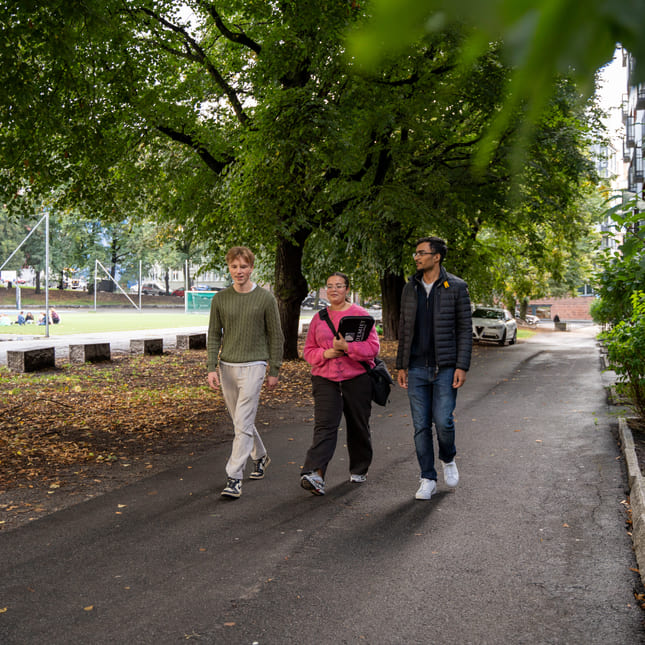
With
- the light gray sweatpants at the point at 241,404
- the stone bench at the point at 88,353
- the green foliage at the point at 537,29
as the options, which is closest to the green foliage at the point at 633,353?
the light gray sweatpants at the point at 241,404

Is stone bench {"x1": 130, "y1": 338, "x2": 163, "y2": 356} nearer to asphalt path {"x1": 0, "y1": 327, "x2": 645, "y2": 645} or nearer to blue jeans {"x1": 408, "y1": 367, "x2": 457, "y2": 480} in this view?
asphalt path {"x1": 0, "y1": 327, "x2": 645, "y2": 645}

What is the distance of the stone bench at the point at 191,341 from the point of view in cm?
2289

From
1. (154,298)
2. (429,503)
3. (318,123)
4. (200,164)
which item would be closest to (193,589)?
(429,503)

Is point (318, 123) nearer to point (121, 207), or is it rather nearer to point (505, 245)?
point (121, 207)

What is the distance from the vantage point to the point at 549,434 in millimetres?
9570

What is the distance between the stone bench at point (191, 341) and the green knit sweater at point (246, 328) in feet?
54.5

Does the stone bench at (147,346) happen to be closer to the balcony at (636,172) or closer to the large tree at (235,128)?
the large tree at (235,128)

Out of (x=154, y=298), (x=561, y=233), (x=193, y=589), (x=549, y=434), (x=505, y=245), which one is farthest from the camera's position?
(x=154, y=298)

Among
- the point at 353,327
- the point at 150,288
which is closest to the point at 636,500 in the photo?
the point at 353,327

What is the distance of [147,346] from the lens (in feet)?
67.6

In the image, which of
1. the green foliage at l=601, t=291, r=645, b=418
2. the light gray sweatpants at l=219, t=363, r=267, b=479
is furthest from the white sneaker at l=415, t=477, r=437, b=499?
the green foliage at l=601, t=291, r=645, b=418

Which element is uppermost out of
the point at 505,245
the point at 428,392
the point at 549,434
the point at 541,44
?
the point at 505,245

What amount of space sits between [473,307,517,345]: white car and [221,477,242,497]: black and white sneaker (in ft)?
85.1

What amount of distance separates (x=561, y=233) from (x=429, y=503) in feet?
78.0
